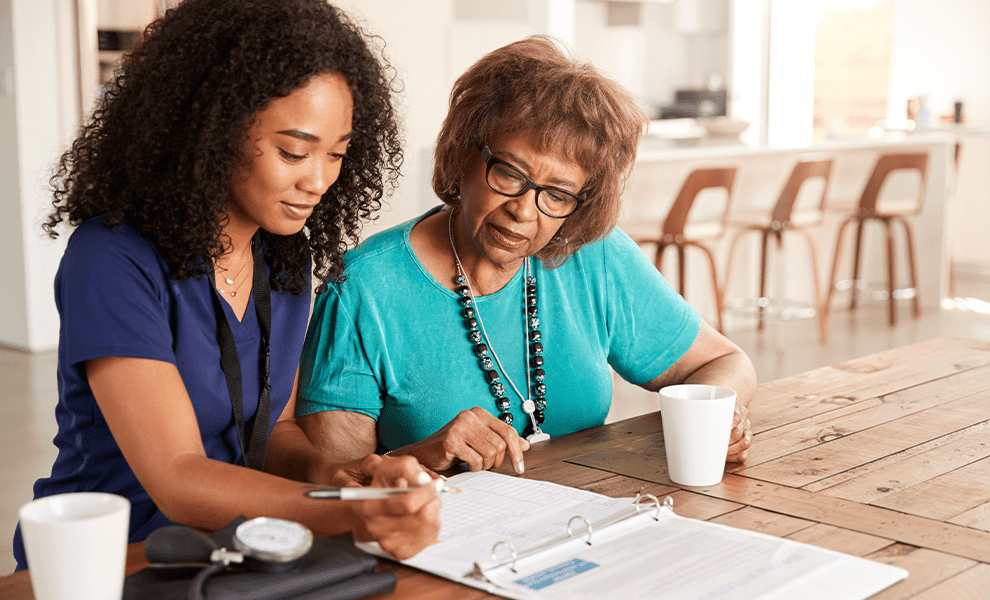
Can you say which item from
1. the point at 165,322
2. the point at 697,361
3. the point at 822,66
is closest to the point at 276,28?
the point at 165,322

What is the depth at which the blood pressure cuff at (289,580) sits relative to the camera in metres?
0.84

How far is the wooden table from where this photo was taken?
1011mm

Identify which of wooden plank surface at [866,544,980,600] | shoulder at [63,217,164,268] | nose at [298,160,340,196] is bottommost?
wooden plank surface at [866,544,980,600]

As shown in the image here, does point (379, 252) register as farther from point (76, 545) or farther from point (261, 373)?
point (76, 545)

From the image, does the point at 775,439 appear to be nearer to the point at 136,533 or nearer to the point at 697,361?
the point at 697,361

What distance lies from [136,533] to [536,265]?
0.79m

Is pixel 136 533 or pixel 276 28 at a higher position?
pixel 276 28

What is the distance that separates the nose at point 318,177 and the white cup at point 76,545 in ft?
Result: 1.59

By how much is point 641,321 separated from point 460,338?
34cm

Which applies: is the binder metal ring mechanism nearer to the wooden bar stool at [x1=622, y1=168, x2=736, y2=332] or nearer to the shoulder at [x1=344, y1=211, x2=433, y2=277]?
the shoulder at [x1=344, y1=211, x2=433, y2=277]

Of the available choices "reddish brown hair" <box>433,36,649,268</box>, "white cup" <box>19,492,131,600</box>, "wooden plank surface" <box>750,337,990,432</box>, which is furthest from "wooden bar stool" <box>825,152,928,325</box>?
"white cup" <box>19,492,131,600</box>

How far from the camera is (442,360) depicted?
162 cm

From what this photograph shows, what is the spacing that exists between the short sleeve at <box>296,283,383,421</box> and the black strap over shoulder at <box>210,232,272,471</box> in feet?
0.69

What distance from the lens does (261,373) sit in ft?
4.43
